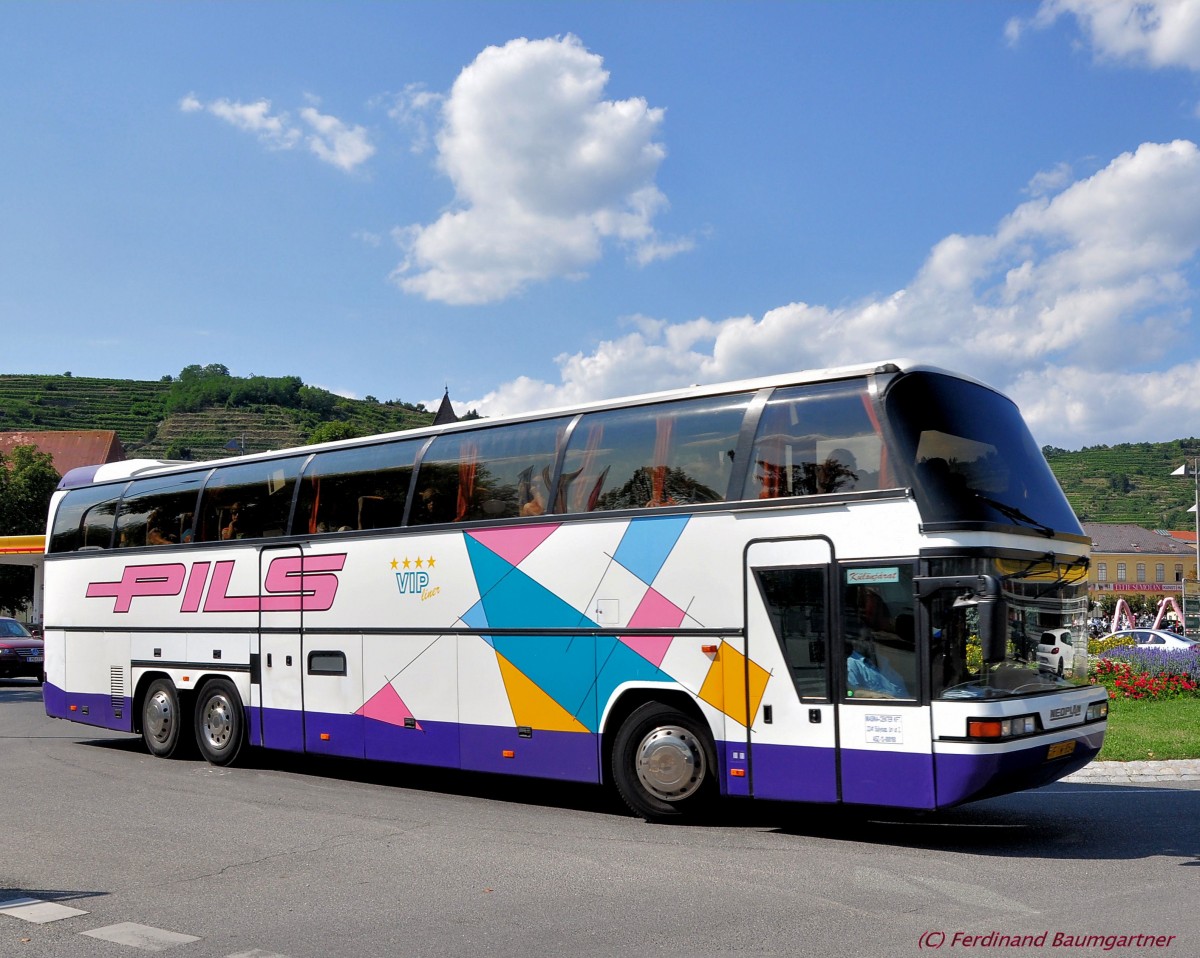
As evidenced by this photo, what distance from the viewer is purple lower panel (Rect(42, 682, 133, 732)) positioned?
1562cm

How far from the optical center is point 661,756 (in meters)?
9.82

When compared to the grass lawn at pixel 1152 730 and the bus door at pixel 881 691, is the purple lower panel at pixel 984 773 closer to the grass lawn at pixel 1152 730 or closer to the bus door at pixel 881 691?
the bus door at pixel 881 691

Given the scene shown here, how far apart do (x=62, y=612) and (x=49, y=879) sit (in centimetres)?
963

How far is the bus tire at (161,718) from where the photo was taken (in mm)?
14898

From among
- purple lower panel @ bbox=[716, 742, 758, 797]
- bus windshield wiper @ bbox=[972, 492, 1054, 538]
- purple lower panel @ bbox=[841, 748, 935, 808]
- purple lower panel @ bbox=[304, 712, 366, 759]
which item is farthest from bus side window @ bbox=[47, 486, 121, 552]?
bus windshield wiper @ bbox=[972, 492, 1054, 538]

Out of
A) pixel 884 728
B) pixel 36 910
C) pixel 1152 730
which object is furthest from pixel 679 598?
pixel 1152 730

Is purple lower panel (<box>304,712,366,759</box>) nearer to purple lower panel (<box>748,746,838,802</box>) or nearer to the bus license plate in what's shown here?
purple lower panel (<box>748,746,838,802</box>)

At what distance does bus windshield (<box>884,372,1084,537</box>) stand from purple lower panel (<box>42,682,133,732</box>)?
1122 cm

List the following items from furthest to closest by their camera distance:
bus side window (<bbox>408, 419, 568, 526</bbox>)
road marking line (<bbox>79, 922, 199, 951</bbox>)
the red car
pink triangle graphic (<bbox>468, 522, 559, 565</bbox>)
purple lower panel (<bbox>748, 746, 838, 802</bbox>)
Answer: the red car < bus side window (<bbox>408, 419, 568, 526</bbox>) < pink triangle graphic (<bbox>468, 522, 559, 565</bbox>) < purple lower panel (<bbox>748, 746, 838, 802</bbox>) < road marking line (<bbox>79, 922, 199, 951</bbox>)

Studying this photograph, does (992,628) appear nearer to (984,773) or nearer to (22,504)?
(984,773)

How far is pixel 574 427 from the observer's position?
10977 millimetres

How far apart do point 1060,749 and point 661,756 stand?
3058 millimetres

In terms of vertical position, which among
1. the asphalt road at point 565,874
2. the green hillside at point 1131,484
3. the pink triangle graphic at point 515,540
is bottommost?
the asphalt road at point 565,874

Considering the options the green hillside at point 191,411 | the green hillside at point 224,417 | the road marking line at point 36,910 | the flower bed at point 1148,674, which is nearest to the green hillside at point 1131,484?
the green hillside at point 224,417
